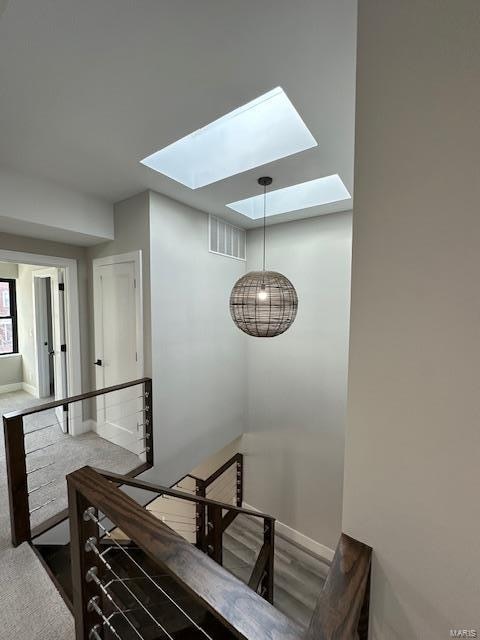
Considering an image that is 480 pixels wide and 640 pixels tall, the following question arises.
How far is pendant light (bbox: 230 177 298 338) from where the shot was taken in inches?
79.7

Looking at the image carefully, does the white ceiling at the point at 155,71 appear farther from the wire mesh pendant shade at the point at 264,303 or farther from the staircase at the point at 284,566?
the staircase at the point at 284,566

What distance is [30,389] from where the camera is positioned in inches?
199

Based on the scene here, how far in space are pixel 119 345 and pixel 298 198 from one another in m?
2.65

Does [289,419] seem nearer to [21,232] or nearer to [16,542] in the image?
[16,542]

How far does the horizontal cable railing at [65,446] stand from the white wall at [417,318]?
205 cm

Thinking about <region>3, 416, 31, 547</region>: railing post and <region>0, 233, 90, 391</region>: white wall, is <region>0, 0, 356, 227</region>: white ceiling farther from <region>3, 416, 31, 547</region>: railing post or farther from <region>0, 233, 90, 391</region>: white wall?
<region>3, 416, 31, 547</region>: railing post

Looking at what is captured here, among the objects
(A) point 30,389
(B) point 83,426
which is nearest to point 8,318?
(A) point 30,389

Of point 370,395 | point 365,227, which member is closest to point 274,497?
point 370,395

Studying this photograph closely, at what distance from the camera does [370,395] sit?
91 cm

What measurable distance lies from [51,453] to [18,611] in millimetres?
1715

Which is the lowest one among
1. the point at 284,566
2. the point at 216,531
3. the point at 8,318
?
the point at 284,566

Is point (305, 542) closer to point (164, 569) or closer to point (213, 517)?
point (213, 517)

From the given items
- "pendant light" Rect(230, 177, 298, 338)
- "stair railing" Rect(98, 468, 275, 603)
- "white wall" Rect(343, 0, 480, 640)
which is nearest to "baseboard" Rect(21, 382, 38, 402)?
"stair railing" Rect(98, 468, 275, 603)

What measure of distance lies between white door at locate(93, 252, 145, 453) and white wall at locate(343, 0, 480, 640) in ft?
7.86
